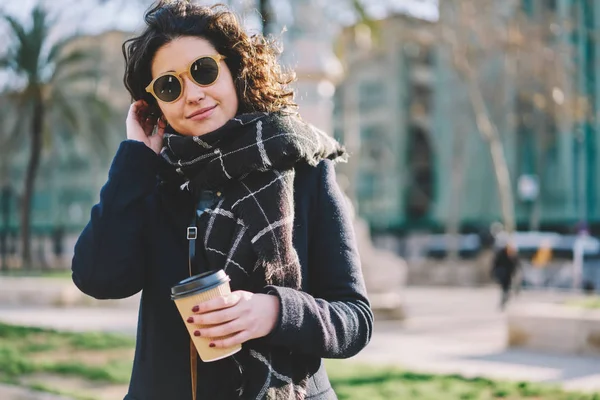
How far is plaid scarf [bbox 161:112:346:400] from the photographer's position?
1.62 meters

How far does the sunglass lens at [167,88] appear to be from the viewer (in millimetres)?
1811

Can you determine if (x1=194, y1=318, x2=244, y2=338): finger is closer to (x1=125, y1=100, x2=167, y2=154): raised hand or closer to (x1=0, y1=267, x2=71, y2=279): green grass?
(x1=125, y1=100, x2=167, y2=154): raised hand

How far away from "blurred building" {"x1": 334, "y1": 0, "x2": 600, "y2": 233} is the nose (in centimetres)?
1960

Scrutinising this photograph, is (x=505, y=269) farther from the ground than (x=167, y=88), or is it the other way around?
(x=167, y=88)

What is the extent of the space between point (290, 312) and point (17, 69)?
950 inches

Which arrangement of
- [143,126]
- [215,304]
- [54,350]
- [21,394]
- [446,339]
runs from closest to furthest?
1. [215,304]
2. [143,126]
3. [21,394]
4. [54,350]
5. [446,339]

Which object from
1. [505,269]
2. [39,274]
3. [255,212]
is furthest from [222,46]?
[39,274]

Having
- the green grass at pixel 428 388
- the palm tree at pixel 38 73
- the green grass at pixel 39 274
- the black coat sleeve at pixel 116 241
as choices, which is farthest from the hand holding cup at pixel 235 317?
the palm tree at pixel 38 73

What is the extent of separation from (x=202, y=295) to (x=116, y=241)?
1.12ft

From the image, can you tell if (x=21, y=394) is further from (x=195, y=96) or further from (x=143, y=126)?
(x=195, y=96)

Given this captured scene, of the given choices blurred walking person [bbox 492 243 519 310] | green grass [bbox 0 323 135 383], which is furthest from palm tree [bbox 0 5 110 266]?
green grass [bbox 0 323 135 383]

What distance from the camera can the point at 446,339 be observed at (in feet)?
40.6

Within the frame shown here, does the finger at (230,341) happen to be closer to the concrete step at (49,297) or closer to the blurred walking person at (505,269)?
the concrete step at (49,297)

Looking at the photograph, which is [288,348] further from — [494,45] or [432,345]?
[494,45]
